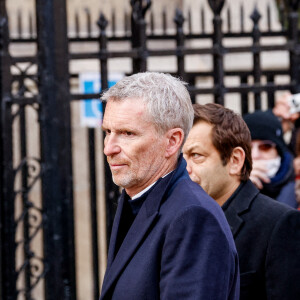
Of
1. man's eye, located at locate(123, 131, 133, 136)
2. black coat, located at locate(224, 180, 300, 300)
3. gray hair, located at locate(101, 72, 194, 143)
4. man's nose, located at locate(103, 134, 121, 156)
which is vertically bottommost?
black coat, located at locate(224, 180, 300, 300)

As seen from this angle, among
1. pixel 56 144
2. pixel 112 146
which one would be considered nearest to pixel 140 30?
pixel 56 144

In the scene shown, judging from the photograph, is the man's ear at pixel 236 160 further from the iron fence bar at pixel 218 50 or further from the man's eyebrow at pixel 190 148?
the iron fence bar at pixel 218 50

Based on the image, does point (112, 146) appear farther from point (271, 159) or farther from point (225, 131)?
point (271, 159)

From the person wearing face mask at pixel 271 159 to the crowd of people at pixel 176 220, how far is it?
112 cm

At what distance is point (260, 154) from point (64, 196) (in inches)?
52.6

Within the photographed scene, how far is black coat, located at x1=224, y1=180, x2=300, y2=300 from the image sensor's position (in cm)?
247

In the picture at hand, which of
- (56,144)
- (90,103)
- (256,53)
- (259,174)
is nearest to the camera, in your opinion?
(259,174)

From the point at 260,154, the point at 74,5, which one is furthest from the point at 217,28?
the point at 74,5

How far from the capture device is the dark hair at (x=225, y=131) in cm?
269

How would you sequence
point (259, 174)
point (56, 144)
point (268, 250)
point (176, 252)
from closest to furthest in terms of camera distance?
point (176, 252), point (268, 250), point (259, 174), point (56, 144)

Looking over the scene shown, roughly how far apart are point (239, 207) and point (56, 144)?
81.7 inches

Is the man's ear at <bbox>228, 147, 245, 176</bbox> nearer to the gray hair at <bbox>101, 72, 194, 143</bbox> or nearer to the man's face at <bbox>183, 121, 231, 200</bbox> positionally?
the man's face at <bbox>183, 121, 231, 200</bbox>

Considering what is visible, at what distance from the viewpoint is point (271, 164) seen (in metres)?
3.88

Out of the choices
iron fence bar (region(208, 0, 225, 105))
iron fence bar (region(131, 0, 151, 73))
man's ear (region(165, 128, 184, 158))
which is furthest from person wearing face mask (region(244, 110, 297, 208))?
man's ear (region(165, 128, 184, 158))
